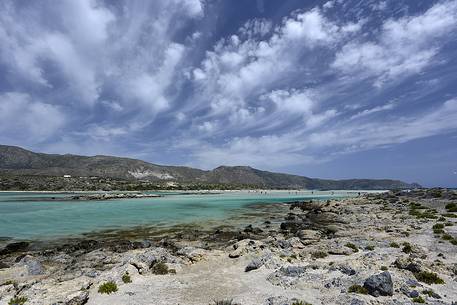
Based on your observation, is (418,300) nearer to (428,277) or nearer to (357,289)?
(357,289)

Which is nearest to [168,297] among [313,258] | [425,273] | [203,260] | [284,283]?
[284,283]

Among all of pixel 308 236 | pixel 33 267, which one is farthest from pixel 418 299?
pixel 33 267

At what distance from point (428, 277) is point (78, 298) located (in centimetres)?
1859

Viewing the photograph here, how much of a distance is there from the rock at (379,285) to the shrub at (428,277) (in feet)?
10.0

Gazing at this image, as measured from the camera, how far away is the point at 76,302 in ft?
51.6

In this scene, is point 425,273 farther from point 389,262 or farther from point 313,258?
point 313,258

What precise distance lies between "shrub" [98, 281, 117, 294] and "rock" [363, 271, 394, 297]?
43.8 feet

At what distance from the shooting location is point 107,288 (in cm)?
1756

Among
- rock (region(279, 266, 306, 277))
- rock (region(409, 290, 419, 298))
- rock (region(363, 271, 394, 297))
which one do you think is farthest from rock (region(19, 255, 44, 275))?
rock (region(409, 290, 419, 298))

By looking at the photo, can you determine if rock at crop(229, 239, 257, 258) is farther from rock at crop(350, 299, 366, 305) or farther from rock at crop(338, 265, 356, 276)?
rock at crop(350, 299, 366, 305)

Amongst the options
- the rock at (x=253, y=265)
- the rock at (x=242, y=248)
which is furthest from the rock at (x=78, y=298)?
the rock at (x=242, y=248)

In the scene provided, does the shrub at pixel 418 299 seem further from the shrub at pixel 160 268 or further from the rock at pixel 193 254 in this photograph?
the rock at pixel 193 254

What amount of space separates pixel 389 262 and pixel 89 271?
67.7 feet

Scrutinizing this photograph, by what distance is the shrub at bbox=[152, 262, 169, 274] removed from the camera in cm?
2169
